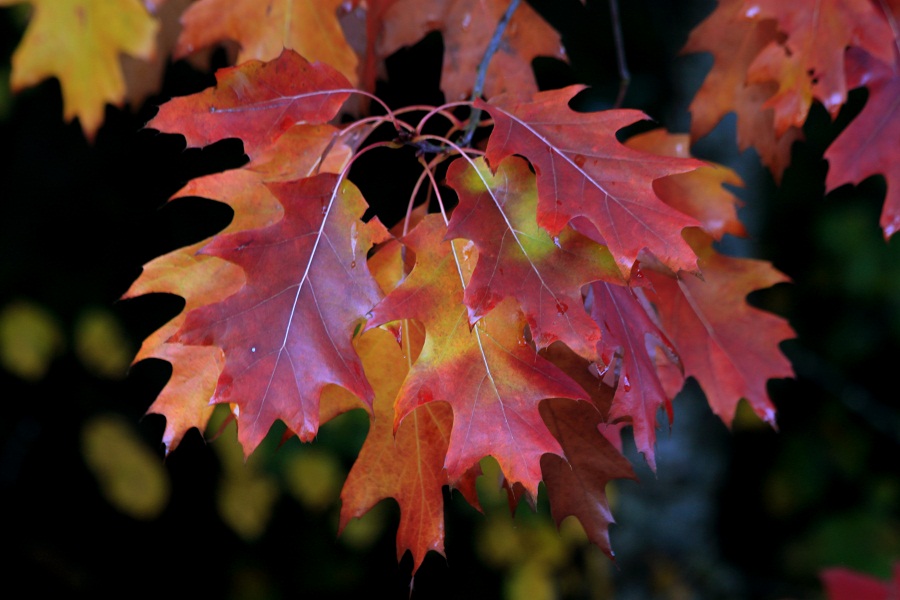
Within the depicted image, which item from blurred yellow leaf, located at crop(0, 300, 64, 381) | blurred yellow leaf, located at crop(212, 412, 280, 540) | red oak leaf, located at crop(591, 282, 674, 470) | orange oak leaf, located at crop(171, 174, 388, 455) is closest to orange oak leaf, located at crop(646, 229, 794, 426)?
red oak leaf, located at crop(591, 282, 674, 470)

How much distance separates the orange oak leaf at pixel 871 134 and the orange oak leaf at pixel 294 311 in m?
0.67

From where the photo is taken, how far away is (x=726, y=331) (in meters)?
1.13

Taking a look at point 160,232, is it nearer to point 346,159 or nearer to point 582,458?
point 346,159

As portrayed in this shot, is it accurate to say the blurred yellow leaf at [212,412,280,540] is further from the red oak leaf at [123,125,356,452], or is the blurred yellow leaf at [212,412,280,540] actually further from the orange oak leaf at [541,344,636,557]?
the orange oak leaf at [541,344,636,557]

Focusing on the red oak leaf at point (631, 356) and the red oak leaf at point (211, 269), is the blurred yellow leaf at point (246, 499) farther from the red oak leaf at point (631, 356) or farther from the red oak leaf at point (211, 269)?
the red oak leaf at point (631, 356)

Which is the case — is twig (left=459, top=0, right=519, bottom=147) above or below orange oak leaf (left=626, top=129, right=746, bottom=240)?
above

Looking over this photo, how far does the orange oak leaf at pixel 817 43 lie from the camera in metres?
1.00

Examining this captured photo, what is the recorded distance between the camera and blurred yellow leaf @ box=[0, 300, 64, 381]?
2279mm

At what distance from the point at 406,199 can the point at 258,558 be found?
140cm

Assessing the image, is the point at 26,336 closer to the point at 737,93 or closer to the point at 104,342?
the point at 104,342

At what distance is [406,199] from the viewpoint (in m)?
Answer: 2.01

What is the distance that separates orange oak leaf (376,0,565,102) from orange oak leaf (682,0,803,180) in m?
0.22

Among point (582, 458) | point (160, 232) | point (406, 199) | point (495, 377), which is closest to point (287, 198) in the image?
point (495, 377)

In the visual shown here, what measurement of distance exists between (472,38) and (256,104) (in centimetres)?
49
